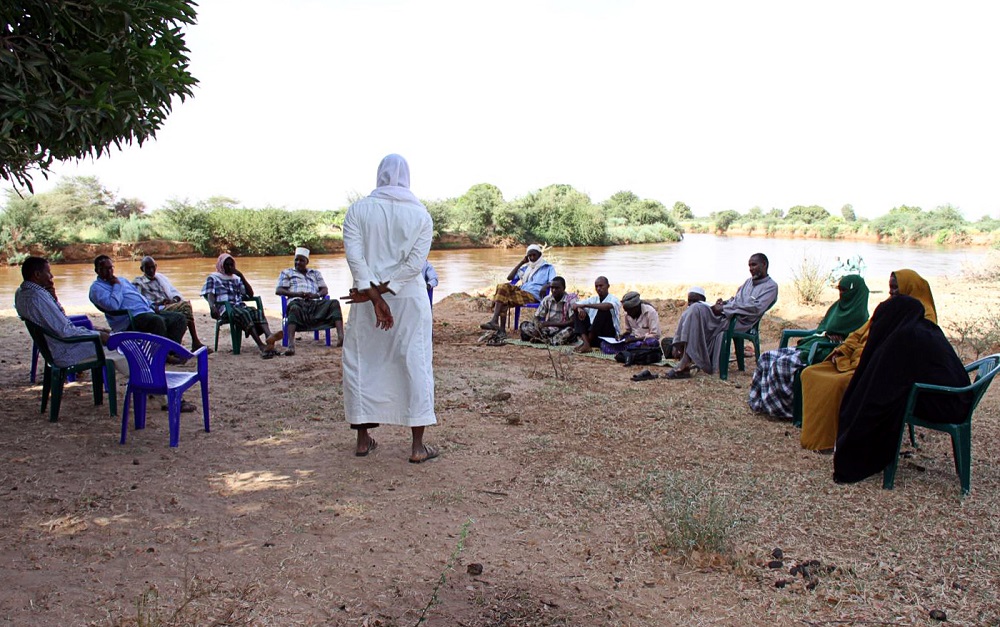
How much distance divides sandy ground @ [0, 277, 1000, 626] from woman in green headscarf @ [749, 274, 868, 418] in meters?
0.17

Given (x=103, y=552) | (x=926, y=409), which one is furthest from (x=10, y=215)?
(x=926, y=409)

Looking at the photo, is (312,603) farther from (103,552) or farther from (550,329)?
(550,329)

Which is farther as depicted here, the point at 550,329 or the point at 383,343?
the point at 550,329

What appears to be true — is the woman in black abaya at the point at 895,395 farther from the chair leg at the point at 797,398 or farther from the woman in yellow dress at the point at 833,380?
the chair leg at the point at 797,398

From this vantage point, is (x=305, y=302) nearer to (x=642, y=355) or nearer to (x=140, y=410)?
(x=140, y=410)

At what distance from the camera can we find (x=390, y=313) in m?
3.78

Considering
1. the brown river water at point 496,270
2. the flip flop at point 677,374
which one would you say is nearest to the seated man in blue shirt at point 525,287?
the flip flop at point 677,374

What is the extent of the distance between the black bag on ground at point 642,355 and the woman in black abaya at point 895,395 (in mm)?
3158

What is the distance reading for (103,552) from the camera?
111 inches

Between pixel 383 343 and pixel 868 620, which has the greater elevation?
A: pixel 383 343

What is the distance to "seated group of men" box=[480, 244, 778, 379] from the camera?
6.44m

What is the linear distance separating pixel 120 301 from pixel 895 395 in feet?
20.4

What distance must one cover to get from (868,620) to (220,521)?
8.88 ft

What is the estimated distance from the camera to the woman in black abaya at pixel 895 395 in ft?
12.1
